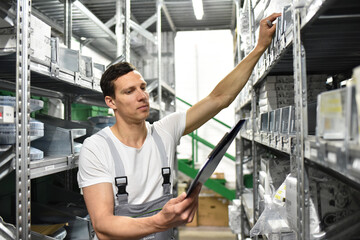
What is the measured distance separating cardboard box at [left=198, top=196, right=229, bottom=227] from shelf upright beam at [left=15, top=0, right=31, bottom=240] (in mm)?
5256

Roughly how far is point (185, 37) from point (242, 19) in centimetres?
468

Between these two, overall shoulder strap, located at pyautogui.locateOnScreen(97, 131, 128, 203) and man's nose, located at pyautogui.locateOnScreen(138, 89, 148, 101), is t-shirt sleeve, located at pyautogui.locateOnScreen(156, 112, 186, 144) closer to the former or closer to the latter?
man's nose, located at pyautogui.locateOnScreen(138, 89, 148, 101)

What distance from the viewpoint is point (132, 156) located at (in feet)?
6.26

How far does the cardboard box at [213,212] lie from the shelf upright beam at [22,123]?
5.26 m

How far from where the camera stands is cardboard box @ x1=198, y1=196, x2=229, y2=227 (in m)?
6.48

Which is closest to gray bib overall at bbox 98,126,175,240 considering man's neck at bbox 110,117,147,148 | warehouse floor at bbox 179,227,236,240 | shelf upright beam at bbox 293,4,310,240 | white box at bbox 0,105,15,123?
man's neck at bbox 110,117,147,148

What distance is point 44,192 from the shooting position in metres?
3.39

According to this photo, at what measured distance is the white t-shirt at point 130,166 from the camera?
1.77 m

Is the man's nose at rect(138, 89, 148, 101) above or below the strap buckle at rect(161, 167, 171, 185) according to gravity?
above

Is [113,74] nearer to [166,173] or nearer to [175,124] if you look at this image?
[175,124]

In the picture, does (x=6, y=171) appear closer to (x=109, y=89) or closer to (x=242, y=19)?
(x=109, y=89)

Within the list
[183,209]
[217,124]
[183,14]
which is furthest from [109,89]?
[217,124]

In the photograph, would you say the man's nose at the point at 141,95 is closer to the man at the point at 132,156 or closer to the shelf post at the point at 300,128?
the man at the point at 132,156

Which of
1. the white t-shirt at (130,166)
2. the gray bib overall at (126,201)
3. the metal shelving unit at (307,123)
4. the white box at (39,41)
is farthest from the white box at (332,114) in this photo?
the white box at (39,41)
